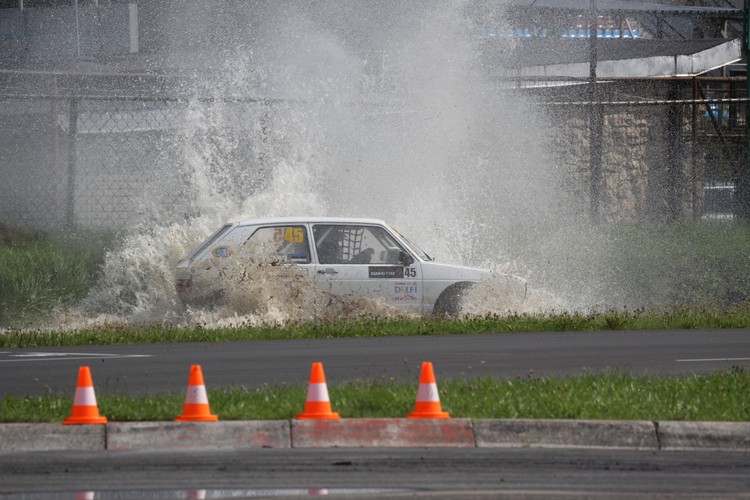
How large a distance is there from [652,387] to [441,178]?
11.7m

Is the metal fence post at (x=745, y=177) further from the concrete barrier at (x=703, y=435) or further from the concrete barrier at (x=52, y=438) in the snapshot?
the concrete barrier at (x=52, y=438)

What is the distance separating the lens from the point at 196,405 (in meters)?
7.84

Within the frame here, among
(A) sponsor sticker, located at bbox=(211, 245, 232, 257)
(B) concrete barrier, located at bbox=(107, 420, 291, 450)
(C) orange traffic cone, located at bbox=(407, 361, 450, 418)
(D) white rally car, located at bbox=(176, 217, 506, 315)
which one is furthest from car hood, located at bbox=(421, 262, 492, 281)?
(B) concrete barrier, located at bbox=(107, 420, 291, 450)

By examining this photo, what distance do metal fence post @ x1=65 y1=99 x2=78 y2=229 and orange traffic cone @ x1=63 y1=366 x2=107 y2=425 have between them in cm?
1016

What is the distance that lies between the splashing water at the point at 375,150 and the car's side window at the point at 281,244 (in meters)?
1.74

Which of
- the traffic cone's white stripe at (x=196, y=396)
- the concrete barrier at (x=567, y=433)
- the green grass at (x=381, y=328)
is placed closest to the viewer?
the concrete barrier at (x=567, y=433)

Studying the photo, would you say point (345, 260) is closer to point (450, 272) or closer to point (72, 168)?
point (450, 272)

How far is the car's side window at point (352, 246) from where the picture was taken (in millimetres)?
15367

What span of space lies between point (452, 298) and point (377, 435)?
8002 mm

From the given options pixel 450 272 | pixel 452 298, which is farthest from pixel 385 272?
pixel 452 298

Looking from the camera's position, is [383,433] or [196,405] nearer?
[383,433]

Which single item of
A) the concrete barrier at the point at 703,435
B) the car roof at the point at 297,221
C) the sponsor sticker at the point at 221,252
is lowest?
the concrete barrier at the point at 703,435

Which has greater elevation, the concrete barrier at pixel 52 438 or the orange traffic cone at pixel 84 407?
the orange traffic cone at pixel 84 407

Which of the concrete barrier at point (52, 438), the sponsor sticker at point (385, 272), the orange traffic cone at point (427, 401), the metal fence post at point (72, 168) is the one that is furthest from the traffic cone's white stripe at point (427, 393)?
the metal fence post at point (72, 168)
